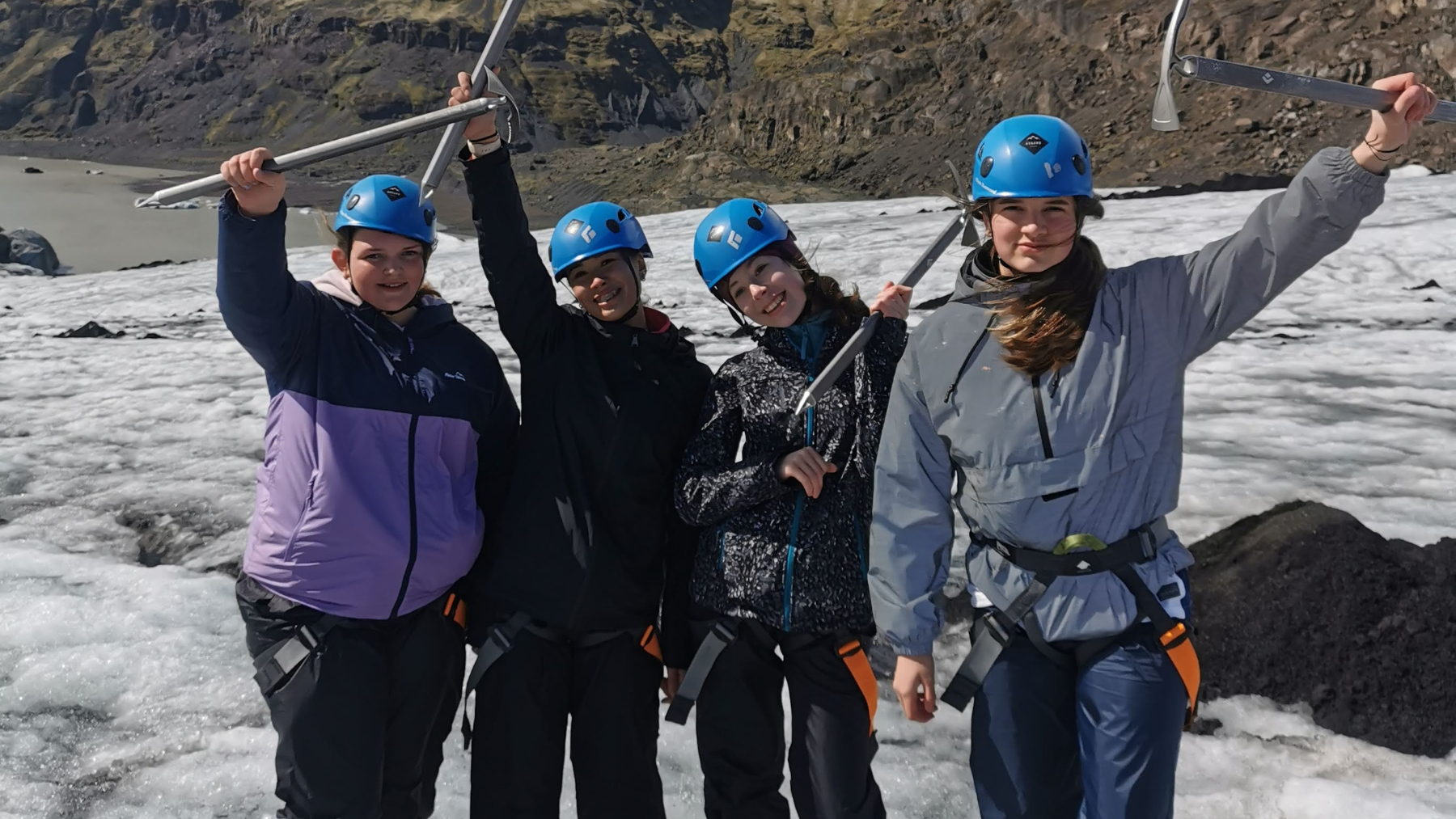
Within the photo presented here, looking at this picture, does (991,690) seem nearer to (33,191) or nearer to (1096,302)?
(1096,302)

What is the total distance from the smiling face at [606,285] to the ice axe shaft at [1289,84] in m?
1.49

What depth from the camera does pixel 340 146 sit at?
83.4 inches

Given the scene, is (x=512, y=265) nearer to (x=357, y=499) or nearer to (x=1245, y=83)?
(x=357, y=499)

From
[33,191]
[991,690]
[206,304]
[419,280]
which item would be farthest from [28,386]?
[33,191]

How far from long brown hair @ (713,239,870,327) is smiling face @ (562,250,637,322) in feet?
0.95

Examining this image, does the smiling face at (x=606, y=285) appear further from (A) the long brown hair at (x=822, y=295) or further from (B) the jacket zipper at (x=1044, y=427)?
(B) the jacket zipper at (x=1044, y=427)

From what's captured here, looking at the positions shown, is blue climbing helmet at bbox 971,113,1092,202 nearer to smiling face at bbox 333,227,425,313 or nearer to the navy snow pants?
the navy snow pants

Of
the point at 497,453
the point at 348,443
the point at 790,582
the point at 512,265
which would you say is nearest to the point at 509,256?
the point at 512,265

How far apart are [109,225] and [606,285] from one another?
4204cm

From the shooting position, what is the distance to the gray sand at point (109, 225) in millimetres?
29172

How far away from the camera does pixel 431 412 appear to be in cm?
246

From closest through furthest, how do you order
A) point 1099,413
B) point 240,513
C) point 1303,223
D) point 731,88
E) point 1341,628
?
point 1303,223, point 1099,413, point 1341,628, point 240,513, point 731,88

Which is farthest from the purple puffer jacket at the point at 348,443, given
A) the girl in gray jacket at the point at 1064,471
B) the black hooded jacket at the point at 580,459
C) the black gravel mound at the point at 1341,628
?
the black gravel mound at the point at 1341,628

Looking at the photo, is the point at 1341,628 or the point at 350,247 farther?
the point at 1341,628
